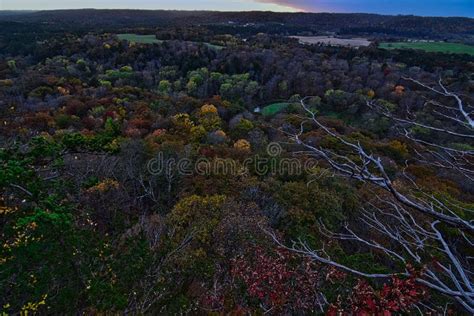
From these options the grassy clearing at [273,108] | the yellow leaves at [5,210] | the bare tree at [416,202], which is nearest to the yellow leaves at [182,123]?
the grassy clearing at [273,108]

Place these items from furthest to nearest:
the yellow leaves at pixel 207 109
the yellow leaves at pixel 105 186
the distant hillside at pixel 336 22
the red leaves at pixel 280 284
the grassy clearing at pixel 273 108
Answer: the distant hillside at pixel 336 22, the grassy clearing at pixel 273 108, the yellow leaves at pixel 207 109, the yellow leaves at pixel 105 186, the red leaves at pixel 280 284

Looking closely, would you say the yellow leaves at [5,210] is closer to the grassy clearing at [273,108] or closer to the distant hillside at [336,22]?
the grassy clearing at [273,108]

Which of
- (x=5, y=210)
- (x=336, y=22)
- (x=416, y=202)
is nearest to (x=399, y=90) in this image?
(x=416, y=202)

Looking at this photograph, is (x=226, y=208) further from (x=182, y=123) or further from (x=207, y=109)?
(x=207, y=109)

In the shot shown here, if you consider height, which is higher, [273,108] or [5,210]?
[5,210]

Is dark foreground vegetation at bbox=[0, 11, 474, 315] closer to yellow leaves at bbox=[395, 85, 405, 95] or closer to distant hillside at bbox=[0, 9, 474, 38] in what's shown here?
yellow leaves at bbox=[395, 85, 405, 95]

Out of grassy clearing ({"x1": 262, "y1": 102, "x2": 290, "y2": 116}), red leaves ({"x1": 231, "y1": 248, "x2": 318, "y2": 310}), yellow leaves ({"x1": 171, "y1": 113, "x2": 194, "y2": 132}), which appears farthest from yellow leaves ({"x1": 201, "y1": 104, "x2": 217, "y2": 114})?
red leaves ({"x1": 231, "y1": 248, "x2": 318, "y2": 310})

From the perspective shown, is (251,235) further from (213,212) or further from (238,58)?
(238,58)

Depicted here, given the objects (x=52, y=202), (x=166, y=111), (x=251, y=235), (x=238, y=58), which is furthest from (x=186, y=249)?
(x=238, y=58)
